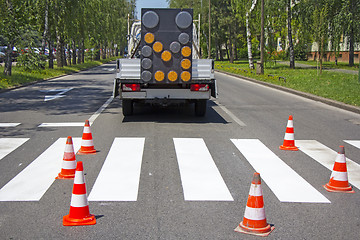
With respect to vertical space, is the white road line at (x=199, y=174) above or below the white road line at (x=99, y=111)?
below

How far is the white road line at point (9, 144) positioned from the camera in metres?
8.41

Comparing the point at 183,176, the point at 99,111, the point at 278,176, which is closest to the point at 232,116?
the point at 99,111

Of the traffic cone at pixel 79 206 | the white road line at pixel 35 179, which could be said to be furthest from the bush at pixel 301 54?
the traffic cone at pixel 79 206

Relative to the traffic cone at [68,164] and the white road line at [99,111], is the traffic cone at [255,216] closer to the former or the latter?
the traffic cone at [68,164]

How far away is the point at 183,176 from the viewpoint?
6766 millimetres

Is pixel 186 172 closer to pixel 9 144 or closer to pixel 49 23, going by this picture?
pixel 9 144

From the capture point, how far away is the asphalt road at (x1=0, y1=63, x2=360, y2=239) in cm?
486

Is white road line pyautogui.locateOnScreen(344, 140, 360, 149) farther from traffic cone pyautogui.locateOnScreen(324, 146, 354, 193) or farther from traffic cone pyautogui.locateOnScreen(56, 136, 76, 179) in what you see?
traffic cone pyautogui.locateOnScreen(56, 136, 76, 179)

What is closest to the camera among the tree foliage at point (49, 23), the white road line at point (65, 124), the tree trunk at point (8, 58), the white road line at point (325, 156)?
the white road line at point (325, 156)

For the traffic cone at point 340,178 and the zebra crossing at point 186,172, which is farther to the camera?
the traffic cone at point 340,178

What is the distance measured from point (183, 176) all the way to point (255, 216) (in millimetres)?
2199

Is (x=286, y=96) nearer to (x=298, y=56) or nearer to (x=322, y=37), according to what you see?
(x=322, y=37)

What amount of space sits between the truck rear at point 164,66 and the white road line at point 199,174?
2668 mm

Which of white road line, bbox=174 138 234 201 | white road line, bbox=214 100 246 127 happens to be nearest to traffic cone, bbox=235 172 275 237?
white road line, bbox=174 138 234 201
